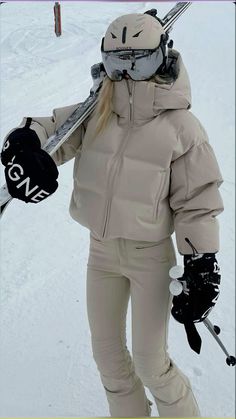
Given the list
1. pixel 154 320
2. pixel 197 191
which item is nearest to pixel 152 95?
pixel 197 191

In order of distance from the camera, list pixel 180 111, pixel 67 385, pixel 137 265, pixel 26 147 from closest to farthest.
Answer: pixel 26 147 < pixel 180 111 < pixel 137 265 < pixel 67 385

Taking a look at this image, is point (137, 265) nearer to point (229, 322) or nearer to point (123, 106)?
point (123, 106)

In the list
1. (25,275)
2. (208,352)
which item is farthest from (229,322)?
(25,275)

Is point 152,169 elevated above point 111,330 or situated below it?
above

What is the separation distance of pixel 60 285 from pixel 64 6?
284cm

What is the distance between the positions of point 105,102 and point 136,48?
0.68 ft

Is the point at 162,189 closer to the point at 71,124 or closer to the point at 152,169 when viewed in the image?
the point at 152,169

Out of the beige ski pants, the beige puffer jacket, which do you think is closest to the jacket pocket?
the beige puffer jacket

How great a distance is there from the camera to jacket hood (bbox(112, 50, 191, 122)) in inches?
66.4

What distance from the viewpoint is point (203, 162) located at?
67.6 inches

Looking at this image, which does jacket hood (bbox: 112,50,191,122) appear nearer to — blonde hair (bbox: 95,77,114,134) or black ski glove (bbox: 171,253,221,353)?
blonde hair (bbox: 95,77,114,134)

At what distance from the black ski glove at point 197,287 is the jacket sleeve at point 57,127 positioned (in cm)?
59

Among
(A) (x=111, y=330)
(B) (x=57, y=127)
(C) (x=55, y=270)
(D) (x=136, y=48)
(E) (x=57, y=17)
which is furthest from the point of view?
(E) (x=57, y=17)

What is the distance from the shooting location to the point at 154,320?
6.31ft
